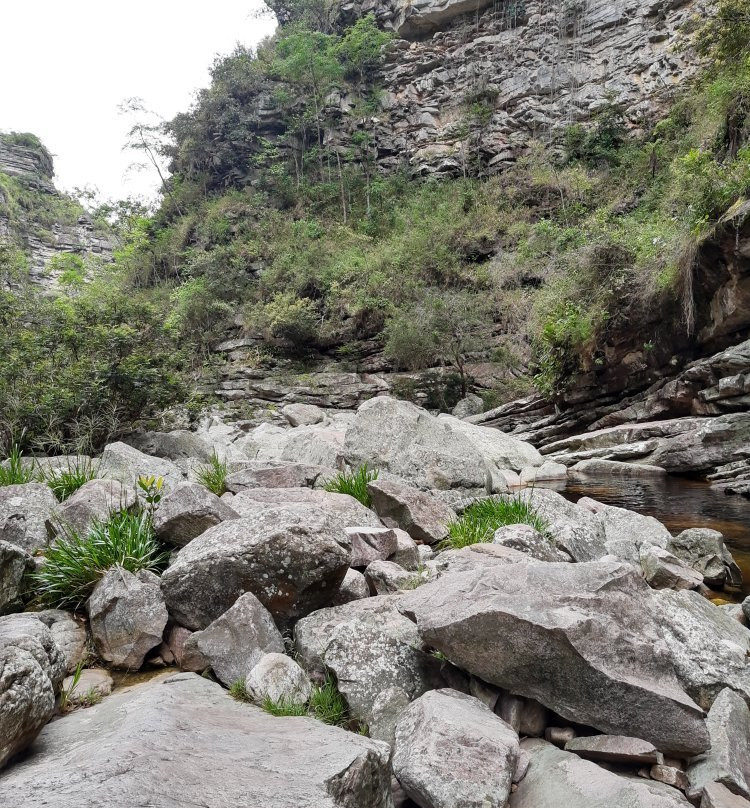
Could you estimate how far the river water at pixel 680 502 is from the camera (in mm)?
7548

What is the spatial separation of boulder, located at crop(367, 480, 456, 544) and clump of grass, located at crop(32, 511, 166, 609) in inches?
95.3

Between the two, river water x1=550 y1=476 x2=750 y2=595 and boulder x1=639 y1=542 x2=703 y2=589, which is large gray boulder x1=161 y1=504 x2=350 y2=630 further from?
river water x1=550 y1=476 x2=750 y2=595

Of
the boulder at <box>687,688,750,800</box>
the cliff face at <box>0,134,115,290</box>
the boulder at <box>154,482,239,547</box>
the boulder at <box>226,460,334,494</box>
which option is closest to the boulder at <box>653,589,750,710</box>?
the boulder at <box>687,688,750,800</box>

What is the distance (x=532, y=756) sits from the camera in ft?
8.03

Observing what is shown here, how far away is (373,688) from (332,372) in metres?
24.4

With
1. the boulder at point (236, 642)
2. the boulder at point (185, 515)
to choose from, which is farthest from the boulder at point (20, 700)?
the boulder at point (185, 515)

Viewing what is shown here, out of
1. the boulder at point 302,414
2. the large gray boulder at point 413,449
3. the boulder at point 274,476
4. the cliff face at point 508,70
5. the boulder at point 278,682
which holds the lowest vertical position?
the boulder at point 278,682

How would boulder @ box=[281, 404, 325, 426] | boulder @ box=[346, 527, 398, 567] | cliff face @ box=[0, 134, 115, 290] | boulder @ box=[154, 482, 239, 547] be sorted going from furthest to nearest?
cliff face @ box=[0, 134, 115, 290], boulder @ box=[281, 404, 325, 426], boulder @ box=[346, 527, 398, 567], boulder @ box=[154, 482, 239, 547]

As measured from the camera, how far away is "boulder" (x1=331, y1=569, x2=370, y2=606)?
12.2 feet

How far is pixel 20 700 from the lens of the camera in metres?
2.01

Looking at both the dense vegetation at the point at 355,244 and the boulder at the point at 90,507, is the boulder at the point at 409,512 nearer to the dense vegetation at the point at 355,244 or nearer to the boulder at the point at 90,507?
the boulder at the point at 90,507

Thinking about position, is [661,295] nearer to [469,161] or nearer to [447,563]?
[447,563]

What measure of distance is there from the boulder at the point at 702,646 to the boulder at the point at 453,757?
4.21 ft

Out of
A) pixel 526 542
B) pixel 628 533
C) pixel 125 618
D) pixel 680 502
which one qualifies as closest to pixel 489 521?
pixel 526 542
